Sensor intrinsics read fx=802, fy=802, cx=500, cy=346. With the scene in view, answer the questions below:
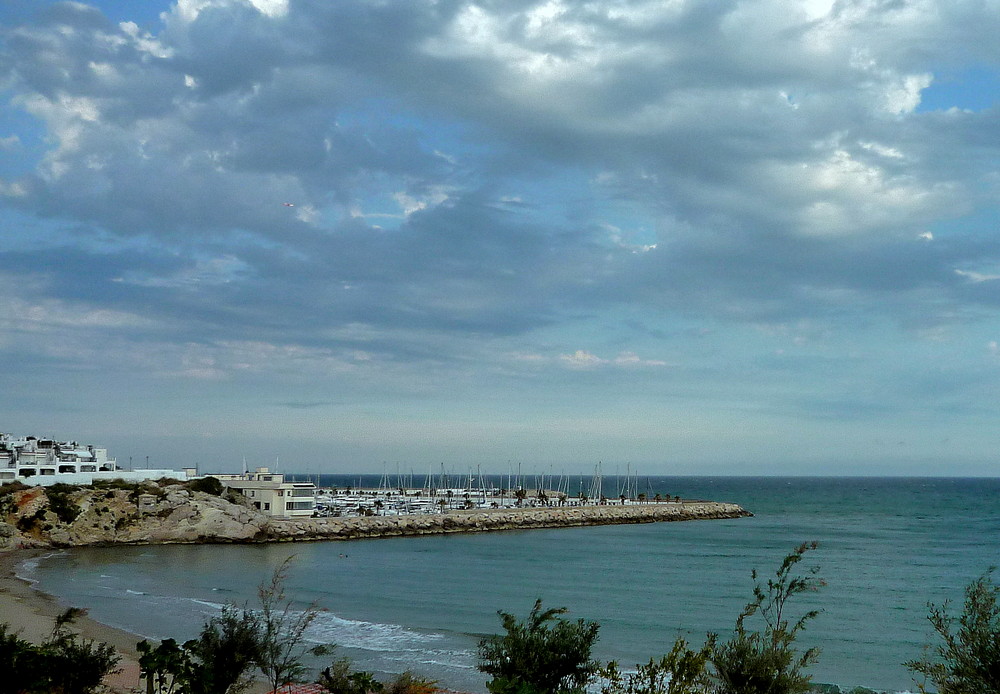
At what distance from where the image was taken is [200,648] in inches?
698

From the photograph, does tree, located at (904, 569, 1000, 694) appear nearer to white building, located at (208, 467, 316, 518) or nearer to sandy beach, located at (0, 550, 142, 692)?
sandy beach, located at (0, 550, 142, 692)

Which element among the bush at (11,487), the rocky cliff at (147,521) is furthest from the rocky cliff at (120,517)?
the bush at (11,487)

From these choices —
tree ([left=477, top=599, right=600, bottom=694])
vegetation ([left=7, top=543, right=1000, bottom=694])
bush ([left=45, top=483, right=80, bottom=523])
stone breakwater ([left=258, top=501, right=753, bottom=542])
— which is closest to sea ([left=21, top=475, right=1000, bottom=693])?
vegetation ([left=7, top=543, right=1000, bottom=694])

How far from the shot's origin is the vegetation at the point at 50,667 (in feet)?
55.7

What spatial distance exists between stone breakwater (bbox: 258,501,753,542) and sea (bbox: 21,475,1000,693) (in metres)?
4.10

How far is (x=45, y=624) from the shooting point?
34.5 m

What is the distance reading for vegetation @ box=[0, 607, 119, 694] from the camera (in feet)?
55.7

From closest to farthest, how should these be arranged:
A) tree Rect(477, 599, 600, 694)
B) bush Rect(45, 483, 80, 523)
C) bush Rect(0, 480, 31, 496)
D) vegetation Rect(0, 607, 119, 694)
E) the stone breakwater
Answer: tree Rect(477, 599, 600, 694) → vegetation Rect(0, 607, 119, 694) → bush Rect(45, 483, 80, 523) → bush Rect(0, 480, 31, 496) → the stone breakwater

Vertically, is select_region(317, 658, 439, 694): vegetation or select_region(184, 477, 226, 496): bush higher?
select_region(317, 658, 439, 694): vegetation

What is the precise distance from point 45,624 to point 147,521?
48449 mm

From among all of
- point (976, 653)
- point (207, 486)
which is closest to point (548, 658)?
point (976, 653)

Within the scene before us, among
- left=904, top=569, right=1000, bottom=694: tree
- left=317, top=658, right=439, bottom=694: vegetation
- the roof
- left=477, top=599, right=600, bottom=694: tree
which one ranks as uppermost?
left=904, top=569, right=1000, bottom=694: tree

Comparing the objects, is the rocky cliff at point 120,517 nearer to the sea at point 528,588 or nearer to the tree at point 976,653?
the sea at point 528,588

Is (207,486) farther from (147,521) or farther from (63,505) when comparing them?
(63,505)
